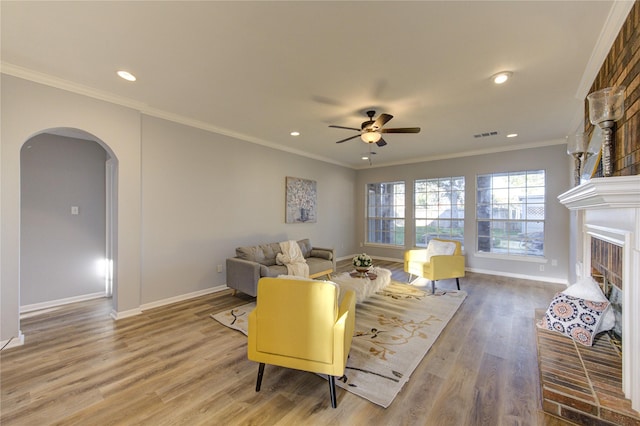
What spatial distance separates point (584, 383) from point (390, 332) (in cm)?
156

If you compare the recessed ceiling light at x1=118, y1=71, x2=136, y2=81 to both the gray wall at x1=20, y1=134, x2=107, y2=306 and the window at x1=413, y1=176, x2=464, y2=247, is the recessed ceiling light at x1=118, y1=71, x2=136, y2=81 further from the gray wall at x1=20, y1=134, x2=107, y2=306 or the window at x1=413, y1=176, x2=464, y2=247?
the window at x1=413, y1=176, x2=464, y2=247

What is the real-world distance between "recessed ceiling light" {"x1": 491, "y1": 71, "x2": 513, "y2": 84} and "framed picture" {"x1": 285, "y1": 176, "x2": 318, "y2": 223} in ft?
13.1

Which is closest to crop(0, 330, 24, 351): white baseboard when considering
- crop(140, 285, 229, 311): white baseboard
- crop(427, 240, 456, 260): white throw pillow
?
crop(140, 285, 229, 311): white baseboard

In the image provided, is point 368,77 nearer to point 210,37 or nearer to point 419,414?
point 210,37

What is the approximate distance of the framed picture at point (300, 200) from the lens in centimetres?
577

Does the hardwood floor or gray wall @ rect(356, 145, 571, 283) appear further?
gray wall @ rect(356, 145, 571, 283)

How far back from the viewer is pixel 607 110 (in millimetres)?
1813

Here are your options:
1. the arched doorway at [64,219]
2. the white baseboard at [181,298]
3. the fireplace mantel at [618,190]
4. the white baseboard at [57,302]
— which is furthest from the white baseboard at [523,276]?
the white baseboard at [57,302]

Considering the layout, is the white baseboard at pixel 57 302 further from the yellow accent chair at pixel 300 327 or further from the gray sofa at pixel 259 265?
the yellow accent chair at pixel 300 327

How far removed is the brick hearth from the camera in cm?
156

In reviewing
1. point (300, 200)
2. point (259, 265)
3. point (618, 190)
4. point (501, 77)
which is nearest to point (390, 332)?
point (259, 265)

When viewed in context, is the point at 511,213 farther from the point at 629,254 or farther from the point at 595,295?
the point at 629,254

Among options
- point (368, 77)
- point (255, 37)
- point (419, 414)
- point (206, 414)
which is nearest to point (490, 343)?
point (419, 414)

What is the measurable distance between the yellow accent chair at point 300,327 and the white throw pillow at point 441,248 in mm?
3425
